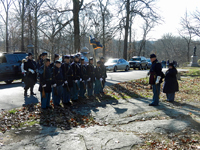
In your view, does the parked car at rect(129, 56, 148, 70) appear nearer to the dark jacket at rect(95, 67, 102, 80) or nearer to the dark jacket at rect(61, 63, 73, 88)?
the dark jacket at rect(95, 67, 102, 80)

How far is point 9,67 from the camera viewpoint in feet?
45.0

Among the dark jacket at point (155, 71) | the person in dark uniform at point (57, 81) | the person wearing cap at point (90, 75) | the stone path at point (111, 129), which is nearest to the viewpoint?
the stone path at point (111, 129)

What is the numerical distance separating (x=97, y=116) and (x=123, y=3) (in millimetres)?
22670

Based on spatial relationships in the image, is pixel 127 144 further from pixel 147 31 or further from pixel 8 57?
pixel 147 31

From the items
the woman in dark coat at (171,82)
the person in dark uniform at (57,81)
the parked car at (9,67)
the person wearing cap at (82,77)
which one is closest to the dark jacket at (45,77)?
the person in dark uniform at (57,81)

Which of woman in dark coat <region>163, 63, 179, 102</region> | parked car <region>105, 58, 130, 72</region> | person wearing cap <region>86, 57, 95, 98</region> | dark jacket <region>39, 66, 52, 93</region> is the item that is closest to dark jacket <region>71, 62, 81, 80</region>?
person wearing cap <region>86, 57, 95, 98</region>

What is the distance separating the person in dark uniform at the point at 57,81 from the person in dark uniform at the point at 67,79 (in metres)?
0.37

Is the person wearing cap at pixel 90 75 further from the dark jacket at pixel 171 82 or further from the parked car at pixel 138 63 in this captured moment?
the parked car at pixel 138 63

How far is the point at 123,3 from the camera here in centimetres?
2634

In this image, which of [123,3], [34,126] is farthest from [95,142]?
[123,3]

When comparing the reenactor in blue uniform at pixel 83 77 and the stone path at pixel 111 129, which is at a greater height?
the reenactor in blue uniform at pixel 83 77

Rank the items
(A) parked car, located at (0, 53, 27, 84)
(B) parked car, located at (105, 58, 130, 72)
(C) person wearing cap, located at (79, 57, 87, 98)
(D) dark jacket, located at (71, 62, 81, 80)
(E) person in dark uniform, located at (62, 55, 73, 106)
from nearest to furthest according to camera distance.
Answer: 1. (E) person in dark uniform, located at (62, 55, 73, 106)
2. (D) dark jacket, located at (71, 62, 81, 80)
3. (C) person wearing cap, located at (79, 57, 87, 98)
4. (A) parked car, located at (0, 53, 27, 84)
5. (B) parked car, located at (105, 58, 130, 72)

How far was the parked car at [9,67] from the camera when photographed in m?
13.4

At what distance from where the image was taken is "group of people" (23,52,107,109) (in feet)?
23.6
